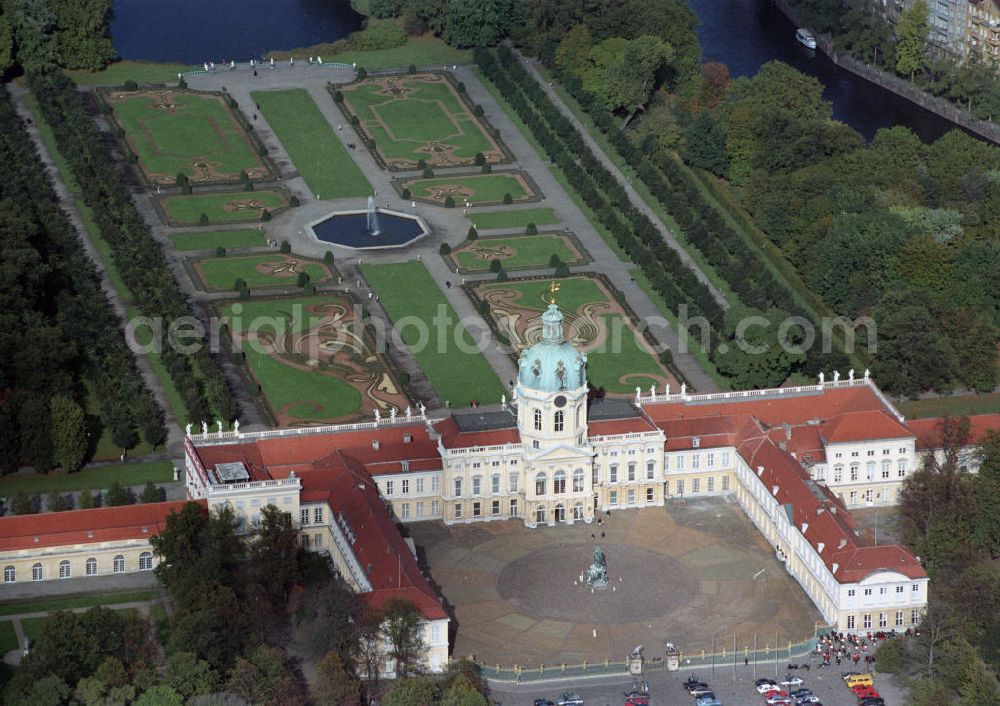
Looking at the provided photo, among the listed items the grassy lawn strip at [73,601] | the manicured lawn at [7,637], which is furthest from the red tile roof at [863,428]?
the manicured lawn at [7,637]

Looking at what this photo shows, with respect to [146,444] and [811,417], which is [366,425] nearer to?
[146,444]

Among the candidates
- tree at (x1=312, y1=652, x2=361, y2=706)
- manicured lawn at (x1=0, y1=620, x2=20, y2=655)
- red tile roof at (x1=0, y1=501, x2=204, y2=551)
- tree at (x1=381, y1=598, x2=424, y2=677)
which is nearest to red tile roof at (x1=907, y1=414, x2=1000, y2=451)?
tree at (x1=381, y1=598, x2=424, y2=677)

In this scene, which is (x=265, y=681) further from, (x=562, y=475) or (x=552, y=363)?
(x=552, y=363)

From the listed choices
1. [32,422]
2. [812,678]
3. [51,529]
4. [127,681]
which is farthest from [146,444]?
[812,678]

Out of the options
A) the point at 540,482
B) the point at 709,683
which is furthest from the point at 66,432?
the point at 709,683

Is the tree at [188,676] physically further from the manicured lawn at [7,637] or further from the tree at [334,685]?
the manicured lawn at [7,637]
